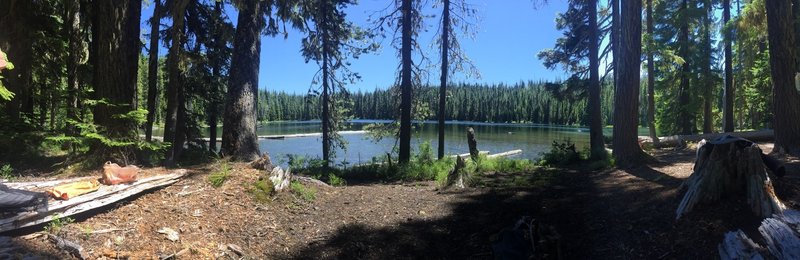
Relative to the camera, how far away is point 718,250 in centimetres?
378

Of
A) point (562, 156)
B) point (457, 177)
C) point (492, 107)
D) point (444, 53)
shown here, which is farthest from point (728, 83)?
point (492, 107)

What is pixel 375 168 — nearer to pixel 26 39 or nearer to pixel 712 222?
pixel 26 39

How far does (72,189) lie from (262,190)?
7.18 feet

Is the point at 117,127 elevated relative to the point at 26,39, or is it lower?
lower

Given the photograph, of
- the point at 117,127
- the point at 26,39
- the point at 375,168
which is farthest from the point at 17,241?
the point at 375,168

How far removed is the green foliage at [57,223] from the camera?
3.82 m

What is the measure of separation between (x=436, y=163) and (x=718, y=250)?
925 centimetres

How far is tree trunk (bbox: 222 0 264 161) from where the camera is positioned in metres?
7.91

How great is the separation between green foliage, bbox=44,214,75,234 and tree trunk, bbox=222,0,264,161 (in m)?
3.80

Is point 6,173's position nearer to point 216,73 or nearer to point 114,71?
point 114,71

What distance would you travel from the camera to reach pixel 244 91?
8.06 meters

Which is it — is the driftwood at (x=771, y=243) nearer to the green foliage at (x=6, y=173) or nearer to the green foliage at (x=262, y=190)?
the green foliage at (x=262, y=190)

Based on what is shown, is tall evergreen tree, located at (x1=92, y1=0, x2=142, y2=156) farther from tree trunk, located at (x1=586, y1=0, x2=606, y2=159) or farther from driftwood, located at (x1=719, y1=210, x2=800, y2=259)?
tree trunk, located at (x1=586, y1=0, x2=606, y2=159)

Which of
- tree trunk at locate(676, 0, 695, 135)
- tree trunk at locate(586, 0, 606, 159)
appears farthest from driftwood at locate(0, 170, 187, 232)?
tree trunk at locate(676, 0, 695, 135)
